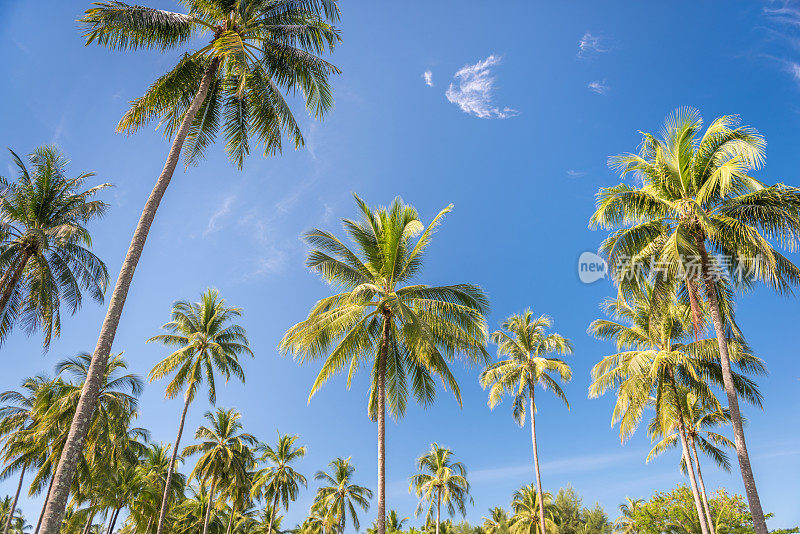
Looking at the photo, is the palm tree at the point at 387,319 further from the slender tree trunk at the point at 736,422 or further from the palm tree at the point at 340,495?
the palm tree at the point at 340,495

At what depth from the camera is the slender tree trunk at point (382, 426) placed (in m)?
12.0

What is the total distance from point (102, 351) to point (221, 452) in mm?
25389

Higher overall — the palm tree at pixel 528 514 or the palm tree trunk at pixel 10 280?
the palm tree trunk at pixel 10 280

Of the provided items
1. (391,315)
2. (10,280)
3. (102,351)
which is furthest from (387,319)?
(10,280)

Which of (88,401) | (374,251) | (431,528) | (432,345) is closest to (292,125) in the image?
(374,251)

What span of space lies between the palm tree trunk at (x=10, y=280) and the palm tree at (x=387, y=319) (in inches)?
353

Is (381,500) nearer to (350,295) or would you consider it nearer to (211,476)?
(350,295)

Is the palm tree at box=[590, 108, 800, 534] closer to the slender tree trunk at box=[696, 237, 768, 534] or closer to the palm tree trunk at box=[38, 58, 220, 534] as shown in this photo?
the slender tree trunk at box=[696, 237, 768, 534]

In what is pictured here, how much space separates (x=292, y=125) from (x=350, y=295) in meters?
5.06

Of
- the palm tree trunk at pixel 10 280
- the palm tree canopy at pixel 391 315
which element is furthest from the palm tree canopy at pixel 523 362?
the palm tree trunk at pixel 10 280

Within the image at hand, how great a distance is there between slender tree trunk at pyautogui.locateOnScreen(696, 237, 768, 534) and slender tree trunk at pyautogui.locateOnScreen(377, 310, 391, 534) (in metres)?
8.58

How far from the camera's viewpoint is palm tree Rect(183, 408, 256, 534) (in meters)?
29.5

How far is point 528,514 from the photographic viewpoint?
34.7 meters

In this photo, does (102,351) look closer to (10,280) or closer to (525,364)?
(10,280)
